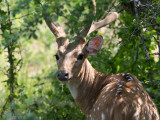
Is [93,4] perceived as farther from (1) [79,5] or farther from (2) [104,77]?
(2) [104,77]

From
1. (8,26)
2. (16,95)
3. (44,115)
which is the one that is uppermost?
(8,26)

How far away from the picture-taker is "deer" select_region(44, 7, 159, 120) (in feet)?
13.4

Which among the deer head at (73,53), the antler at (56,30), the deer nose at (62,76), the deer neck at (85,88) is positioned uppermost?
the antler at (56,30)

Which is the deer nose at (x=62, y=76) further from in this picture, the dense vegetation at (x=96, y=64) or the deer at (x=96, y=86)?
the dense vegetation at (x=96, y=64)

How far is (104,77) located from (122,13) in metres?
1.72

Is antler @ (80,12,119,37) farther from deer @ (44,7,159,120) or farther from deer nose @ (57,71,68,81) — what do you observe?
deer nose @ (57,71,68,81)

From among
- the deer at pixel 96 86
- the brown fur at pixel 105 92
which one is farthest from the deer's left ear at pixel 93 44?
the brown fur at pixel 105 92

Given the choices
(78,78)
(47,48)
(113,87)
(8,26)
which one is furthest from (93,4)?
(47,48)

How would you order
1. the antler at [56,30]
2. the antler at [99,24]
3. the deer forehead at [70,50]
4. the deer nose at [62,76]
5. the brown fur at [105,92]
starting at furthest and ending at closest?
1. the antler at [56,30]
2. the antler at [99,24]
3. the deer forehead at [70,50]
4. the deer nose at [62,76]
5. the brown fur at [105,92]

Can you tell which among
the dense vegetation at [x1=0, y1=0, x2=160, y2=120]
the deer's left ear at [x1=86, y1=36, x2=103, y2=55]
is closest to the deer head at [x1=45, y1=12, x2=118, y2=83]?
the deer's left ear at [x1=86, y1=36, x2=103, y2=55]

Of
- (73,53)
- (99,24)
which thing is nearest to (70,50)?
(73,53)

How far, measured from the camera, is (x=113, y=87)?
4.67 m

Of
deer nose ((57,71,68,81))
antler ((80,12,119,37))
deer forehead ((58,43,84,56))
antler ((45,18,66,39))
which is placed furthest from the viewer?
antler ((45,18,66,39))

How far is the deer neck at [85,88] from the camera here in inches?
215
